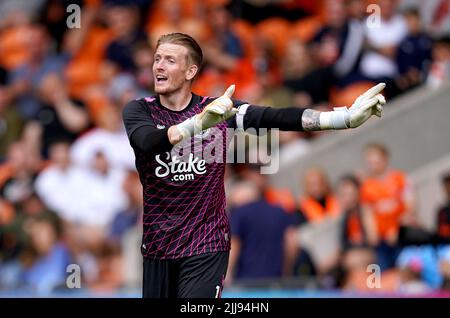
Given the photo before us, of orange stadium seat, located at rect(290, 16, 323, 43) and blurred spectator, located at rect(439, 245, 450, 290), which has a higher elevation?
orange stadium seat, located at rect(290, 16, 323, 43)

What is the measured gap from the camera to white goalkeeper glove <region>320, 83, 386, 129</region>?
7.01 m

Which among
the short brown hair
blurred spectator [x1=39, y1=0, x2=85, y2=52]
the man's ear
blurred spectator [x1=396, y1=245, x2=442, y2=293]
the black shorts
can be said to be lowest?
the black shorts

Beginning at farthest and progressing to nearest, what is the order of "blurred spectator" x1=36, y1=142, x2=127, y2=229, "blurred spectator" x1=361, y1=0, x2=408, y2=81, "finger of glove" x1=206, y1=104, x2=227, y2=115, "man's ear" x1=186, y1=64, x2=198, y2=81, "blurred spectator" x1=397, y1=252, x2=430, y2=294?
"blurred spectator" x1=361, y1=0, x2=408, y2=81 → "blurred spectator" x1=36, y1=142, x2=127, y2=229 → "blurred spectator" x1=397, y1=252, x2=430, y2=294 → "man's ear" x1=186, y1=64, x2=198, y2=81 → "finger of glove" x1=206, y1=104, x2=227, y2=115

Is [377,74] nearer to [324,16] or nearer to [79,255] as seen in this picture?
[324,16]

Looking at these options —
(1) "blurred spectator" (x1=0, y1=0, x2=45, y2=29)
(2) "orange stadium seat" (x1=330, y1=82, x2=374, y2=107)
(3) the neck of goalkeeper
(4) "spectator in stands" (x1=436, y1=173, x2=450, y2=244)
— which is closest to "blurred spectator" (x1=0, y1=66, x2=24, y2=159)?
(1) "blurred spectator" (x1=0, y1=0, x2=45, y2=29)

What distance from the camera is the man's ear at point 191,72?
7.45 metres

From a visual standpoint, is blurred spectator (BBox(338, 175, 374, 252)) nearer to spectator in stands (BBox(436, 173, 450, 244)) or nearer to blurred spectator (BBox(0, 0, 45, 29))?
spectator in stands (BBox(436, 173, 450, 244))

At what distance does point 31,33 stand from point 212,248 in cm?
990

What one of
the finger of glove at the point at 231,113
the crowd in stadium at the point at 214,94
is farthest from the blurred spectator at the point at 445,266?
the finger of glove at the point at 231,113

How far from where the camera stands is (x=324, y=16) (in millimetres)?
16438

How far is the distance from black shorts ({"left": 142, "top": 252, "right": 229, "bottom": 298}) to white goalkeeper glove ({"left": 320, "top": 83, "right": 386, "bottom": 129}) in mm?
1035

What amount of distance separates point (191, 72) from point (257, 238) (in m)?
5.28

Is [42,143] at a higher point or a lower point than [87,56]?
lower
